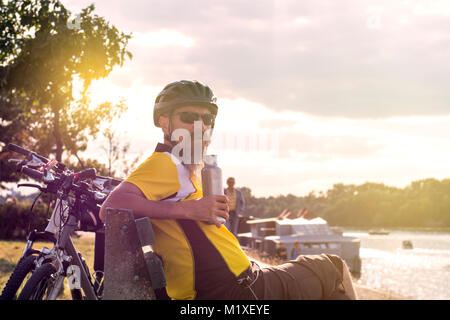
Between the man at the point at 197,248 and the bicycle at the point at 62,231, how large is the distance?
1.16 m

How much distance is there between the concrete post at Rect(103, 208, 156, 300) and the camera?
244 cm

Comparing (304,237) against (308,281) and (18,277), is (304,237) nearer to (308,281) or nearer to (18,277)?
(18,277)

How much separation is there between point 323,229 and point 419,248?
62.3m

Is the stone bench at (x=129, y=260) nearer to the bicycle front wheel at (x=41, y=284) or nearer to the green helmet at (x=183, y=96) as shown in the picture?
the green helmet at (x=183, y=96)

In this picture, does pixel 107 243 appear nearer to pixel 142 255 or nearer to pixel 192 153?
pixel 142 255

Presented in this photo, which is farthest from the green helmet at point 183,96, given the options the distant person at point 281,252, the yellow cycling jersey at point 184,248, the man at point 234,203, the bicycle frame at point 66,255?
the distant person at point 281,252

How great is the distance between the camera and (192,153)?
2.94m

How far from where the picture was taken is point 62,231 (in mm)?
3740

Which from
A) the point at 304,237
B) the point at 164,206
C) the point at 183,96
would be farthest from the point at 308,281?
the point at 304,237

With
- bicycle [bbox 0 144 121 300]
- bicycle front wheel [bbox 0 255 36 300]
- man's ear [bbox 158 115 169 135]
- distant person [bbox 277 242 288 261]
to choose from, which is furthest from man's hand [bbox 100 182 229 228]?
distant person [bbox 277 242 288 261]

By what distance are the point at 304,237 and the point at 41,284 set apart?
5557cm

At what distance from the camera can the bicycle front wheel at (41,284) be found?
3.30 meters

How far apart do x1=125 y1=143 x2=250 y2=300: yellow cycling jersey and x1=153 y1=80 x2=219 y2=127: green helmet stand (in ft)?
1.51
